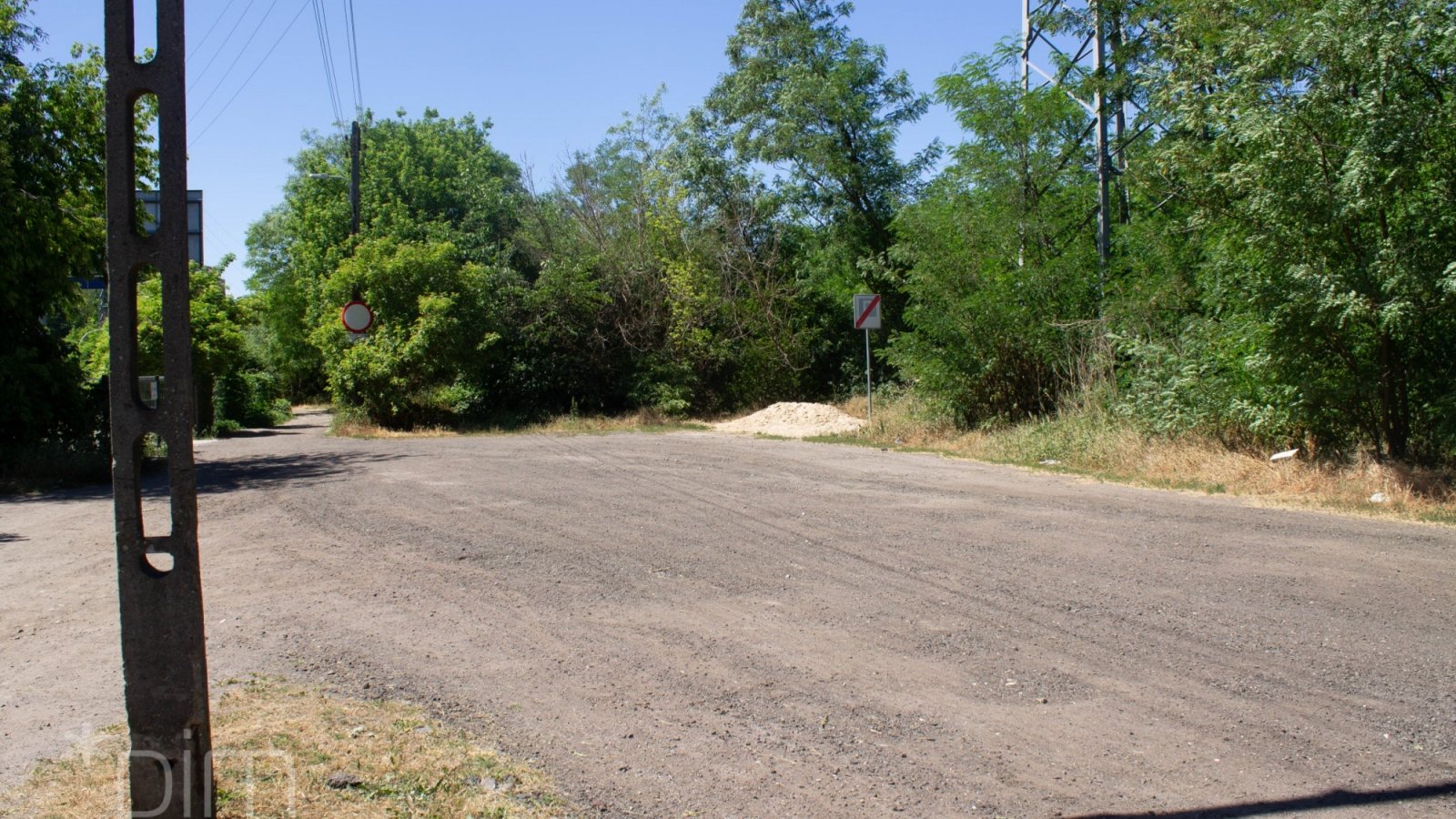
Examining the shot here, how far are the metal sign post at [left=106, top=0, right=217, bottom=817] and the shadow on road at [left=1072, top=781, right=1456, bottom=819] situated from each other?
337 cm

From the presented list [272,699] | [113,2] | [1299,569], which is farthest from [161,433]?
[1299,569]

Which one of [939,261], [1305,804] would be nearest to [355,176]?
[939,261]

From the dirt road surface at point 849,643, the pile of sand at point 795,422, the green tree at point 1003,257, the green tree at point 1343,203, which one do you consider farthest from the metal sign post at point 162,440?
the pile of sand at point 795,422

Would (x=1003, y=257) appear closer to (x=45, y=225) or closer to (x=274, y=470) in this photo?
(x=274, y=470)

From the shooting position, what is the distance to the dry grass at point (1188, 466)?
11039mm

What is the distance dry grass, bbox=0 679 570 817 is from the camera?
395 centimetres

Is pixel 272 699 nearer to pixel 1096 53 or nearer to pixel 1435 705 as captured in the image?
pixel 1435 705

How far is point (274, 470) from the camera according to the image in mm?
16438

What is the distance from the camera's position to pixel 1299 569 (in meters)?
7.83

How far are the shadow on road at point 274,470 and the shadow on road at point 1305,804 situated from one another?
12.5 metres

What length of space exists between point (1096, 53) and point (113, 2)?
60.9 ft

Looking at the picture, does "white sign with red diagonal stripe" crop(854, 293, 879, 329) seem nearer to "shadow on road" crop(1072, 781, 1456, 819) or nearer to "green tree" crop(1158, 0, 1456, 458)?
"green tree" crop(1158, 0, 1456, 458)

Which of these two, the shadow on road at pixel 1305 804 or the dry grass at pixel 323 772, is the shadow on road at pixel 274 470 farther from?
the shadow on road at pixel 1305 804

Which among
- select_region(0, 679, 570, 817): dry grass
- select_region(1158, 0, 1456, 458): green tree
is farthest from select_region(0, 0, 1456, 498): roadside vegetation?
select_region(0, 679, 570, 817): dry grass
